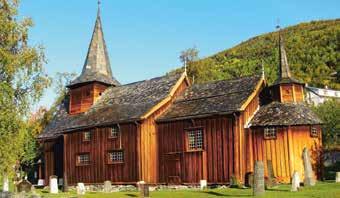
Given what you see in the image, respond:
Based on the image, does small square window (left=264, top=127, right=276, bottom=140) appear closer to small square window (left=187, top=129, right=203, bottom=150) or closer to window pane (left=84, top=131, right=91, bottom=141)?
small square window (left=187, top=129, right=203, bottom=150)

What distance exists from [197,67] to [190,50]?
112 inches

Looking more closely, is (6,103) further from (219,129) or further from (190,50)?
(190,50)

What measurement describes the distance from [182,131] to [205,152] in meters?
2.60

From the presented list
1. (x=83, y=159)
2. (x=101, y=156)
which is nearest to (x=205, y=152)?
(x=101, y=156)

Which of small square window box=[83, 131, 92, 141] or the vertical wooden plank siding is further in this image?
small square window box=[83, 131, 92, 141]

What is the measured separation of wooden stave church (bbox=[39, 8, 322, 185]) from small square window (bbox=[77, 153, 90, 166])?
0.30ft

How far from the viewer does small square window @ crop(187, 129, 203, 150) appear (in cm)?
3719

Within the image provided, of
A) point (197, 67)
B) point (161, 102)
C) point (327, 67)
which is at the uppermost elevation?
point (327, 67)

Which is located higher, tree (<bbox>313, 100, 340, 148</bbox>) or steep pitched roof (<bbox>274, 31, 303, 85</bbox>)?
steep pitched roof (<bbox>274, 31, 303, 85</bbox>)

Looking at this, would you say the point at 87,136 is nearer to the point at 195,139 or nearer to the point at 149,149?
the point at 149,149

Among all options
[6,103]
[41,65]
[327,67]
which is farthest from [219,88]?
[327,67]

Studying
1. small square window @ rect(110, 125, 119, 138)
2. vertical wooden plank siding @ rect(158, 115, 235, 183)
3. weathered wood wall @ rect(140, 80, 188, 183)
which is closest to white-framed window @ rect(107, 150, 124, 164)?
small square window @ rect(110, 125, 119, 138)

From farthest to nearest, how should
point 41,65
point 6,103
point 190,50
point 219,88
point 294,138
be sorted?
point 190,50, point 219,88, point 294,138, point 41,65, point 6,103

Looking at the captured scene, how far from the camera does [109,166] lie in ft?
136
